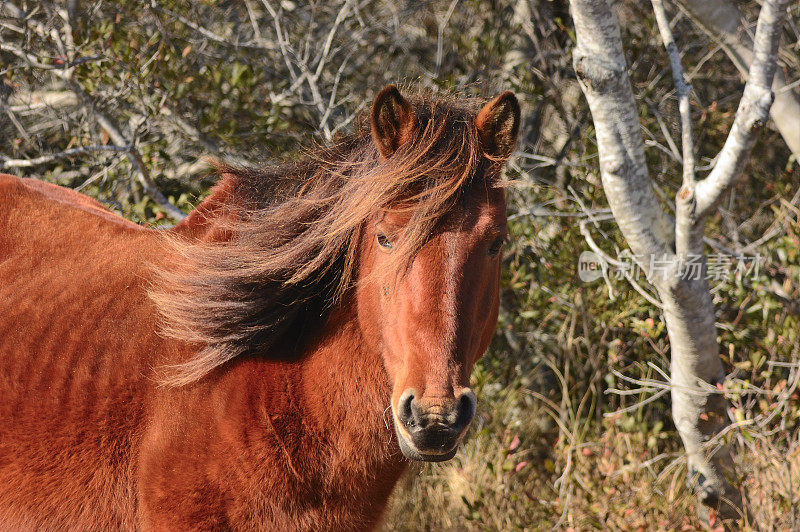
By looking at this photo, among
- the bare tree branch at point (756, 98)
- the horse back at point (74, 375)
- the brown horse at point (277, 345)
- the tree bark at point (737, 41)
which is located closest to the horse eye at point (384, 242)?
the brown horse at point (277, 345)

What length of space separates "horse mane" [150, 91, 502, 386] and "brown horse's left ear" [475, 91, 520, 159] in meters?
0.04

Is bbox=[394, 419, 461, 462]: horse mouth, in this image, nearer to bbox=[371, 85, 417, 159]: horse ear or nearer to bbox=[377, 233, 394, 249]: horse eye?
bbox=[377, 233, 394, 249]: horse eye

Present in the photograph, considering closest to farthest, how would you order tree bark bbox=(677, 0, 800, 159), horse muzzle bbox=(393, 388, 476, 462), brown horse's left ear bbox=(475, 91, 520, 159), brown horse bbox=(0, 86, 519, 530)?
horse muzzle bbox=(393, 388, 476, 462) < brown horse bbox=(0, 86, 519, 530) < brown horse's left ear bbox=(475, 91, 520, 159) < tree bark bbox=(677, 0, 800, 159)

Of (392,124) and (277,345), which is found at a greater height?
(392,124)

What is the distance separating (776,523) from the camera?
11.3 feet

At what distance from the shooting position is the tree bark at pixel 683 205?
2.85 meters

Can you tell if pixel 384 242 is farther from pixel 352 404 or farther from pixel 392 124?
pixel 352 404

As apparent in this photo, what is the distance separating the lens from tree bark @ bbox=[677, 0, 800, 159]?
3650mm

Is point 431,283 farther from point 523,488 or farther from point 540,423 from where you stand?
point 540,423

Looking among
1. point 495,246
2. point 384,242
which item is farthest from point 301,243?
point 495,246

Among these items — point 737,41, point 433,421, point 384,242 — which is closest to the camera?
point 433,421

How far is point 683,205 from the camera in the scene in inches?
122

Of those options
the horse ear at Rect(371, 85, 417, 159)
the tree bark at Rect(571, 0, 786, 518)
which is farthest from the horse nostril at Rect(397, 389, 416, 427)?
the tree bark at Rect(571, 0, 786, 518)

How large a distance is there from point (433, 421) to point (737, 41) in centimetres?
299
